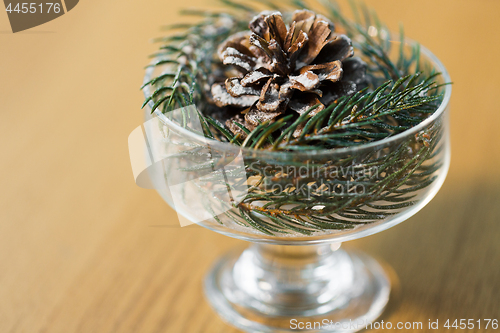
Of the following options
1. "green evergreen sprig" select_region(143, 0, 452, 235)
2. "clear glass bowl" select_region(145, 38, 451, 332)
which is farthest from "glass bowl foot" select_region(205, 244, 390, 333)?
"green evergreen sprig" select_region(143, 0, 452, 235)

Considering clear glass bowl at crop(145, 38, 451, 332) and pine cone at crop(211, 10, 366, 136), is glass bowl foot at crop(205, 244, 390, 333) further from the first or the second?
pine cone at crop(211, 10, 366, 136)

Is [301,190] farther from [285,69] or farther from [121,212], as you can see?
[121,212]

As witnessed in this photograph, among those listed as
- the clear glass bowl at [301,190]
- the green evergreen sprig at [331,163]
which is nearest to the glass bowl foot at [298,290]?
the clear glass bowl at [301,190]

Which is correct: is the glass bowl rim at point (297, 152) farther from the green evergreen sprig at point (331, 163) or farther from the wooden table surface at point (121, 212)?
the wooden table surface at point (121, 212)

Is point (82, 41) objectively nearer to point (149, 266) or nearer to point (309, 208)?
point (149, 266)

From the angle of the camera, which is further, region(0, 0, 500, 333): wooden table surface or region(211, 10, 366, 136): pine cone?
region(0, 0, 500, 333): wooden table surface

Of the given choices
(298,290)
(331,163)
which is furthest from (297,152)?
(298,290)

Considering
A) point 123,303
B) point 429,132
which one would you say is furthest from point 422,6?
point 123,303
